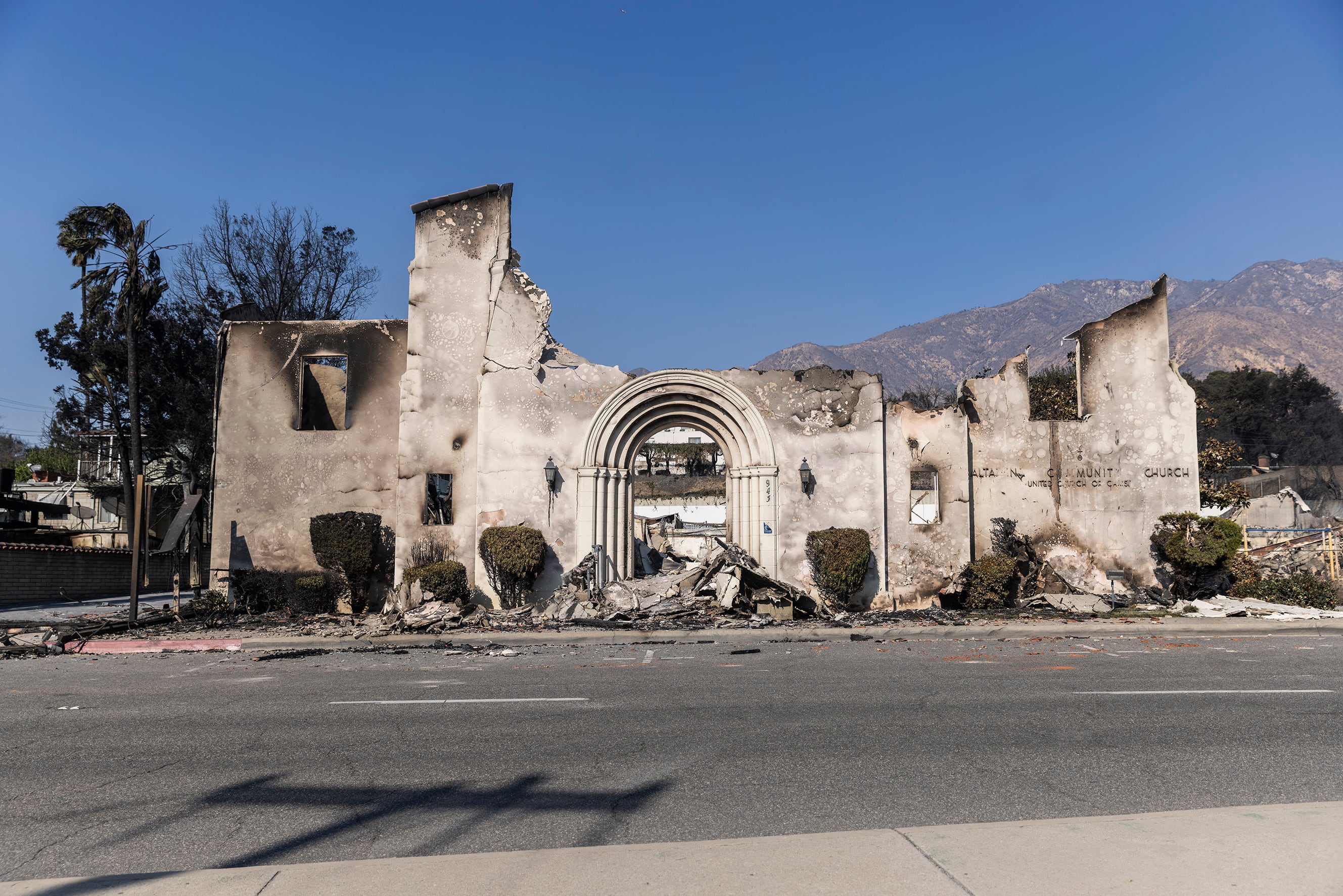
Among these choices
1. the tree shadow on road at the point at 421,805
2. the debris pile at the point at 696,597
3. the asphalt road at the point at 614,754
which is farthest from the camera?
the debris pile at the point at 696,597

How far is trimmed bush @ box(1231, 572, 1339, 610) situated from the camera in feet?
53.8

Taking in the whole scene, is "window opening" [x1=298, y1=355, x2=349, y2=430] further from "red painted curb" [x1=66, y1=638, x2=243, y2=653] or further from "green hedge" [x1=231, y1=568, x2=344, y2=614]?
"red painted curb" [x1=66, y1=638, x2=243, y2=653]

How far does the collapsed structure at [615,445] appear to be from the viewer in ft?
57.3

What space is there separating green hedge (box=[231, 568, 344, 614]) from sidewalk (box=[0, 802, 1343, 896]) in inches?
553

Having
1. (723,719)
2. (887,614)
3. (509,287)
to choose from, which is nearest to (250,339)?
(509,287)

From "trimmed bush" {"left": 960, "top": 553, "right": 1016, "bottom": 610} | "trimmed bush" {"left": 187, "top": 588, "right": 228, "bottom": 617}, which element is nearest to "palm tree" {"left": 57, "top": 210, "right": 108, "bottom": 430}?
"trimmed bush" {"left": 187, "top": 588, "right": 228, "bottom": 617}

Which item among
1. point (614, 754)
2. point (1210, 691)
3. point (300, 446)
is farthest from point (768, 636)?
point (300, 446)

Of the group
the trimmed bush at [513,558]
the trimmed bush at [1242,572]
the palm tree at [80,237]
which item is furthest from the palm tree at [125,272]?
the trimmed bush at [1242,572]

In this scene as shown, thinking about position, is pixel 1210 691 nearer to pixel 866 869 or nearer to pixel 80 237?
pixel 866 869

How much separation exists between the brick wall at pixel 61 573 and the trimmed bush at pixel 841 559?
16924 millimetres

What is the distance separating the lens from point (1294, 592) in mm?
16594

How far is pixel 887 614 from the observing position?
53.5ft

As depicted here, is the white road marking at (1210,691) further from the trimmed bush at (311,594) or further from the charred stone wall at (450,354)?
the trimmed bush at (311,594)

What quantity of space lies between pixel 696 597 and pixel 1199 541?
983cm
